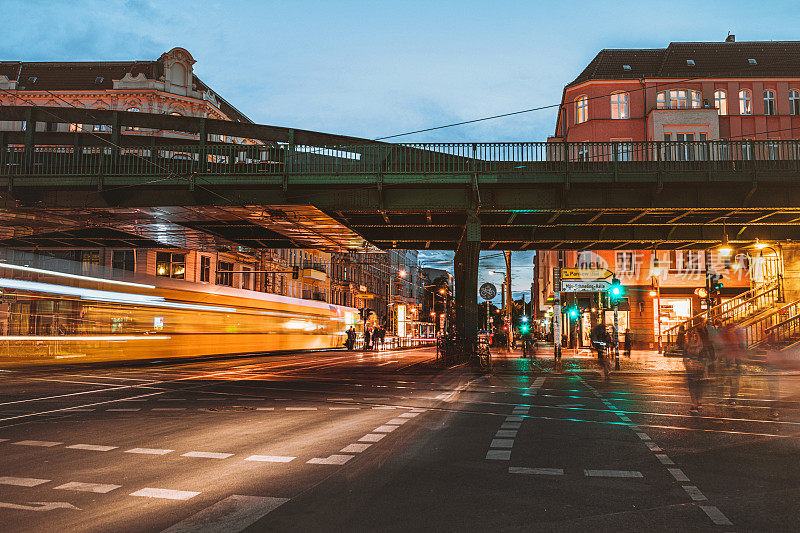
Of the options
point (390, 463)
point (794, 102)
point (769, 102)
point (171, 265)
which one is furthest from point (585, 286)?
point (171, 265)

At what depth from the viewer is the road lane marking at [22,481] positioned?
629cm

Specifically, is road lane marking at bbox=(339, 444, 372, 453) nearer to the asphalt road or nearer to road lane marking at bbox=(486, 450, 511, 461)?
the asphalt road

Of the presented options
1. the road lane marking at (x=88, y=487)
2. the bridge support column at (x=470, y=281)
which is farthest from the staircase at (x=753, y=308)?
the road lane marking at (x=88, y=487)

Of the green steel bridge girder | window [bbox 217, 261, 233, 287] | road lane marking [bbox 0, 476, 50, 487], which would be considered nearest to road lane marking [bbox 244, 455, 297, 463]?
road lane marking [bbox 0, 476, 50, 487]

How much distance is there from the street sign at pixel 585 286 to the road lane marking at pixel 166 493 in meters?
30.5

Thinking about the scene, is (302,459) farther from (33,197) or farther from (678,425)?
(33,197)

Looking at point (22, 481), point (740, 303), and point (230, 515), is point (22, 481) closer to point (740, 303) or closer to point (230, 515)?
point (230, 515)

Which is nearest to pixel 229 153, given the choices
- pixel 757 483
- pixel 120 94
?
pixel 757 483

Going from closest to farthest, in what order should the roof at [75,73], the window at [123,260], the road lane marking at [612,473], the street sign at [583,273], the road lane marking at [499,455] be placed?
the road lane marking at [612,473]
the road lane marking at [499,455]
the street sign at [583,273]
the window at [123,260]
the roof at [75,73]

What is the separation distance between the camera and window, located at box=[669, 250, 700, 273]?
47719mm

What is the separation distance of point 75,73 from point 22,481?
210 feet

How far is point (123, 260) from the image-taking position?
50.5 m

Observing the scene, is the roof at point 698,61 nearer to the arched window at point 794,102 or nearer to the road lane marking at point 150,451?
the arched window at point 794,102

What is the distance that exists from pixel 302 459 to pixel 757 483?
4.68 metres
